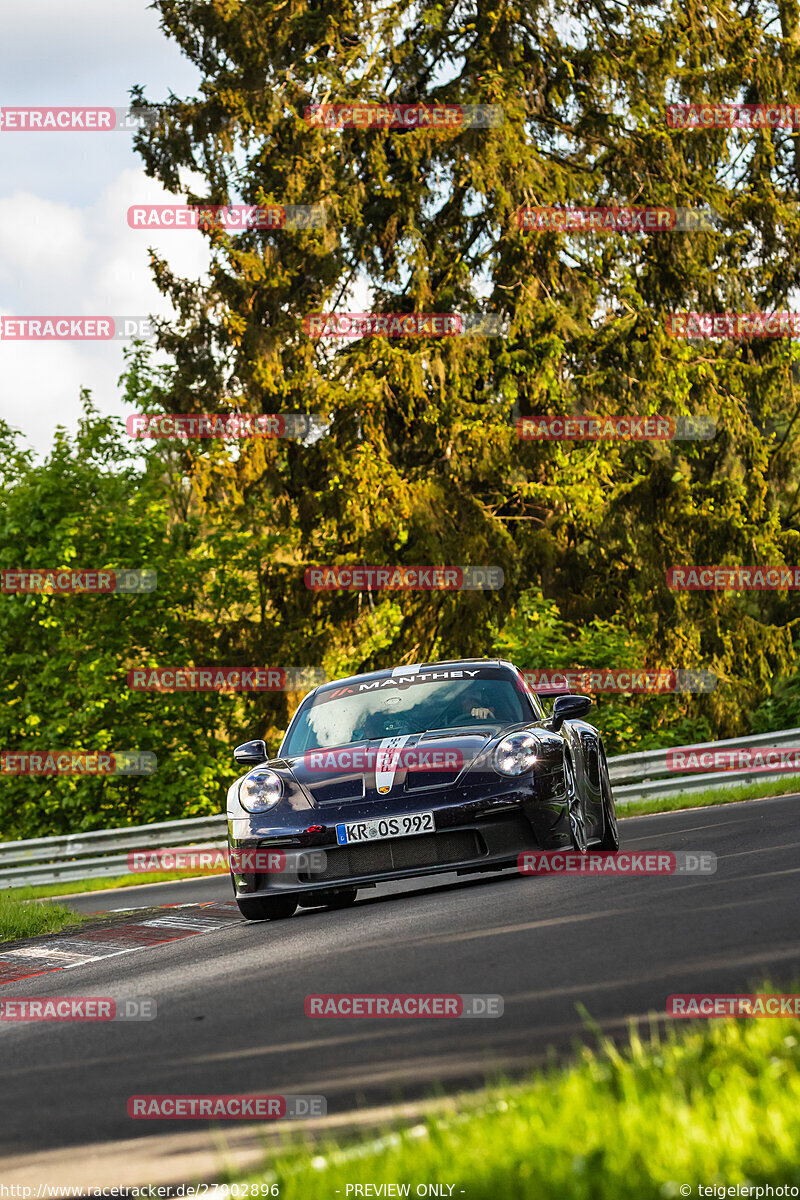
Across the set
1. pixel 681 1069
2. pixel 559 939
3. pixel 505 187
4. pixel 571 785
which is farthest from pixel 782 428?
pixel 681 1069

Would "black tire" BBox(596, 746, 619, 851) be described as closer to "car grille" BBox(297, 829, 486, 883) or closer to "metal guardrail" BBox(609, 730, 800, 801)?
"car grille" BBox(297, 829, 486, 883)

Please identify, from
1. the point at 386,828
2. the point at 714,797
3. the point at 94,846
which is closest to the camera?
the point at 386,828

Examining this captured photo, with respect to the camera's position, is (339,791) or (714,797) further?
(714,797)

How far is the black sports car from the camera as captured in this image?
8.77 meters

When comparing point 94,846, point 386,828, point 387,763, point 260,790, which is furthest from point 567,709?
point 94,846

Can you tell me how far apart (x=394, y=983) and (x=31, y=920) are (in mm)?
6467

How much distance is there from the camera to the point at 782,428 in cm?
2888

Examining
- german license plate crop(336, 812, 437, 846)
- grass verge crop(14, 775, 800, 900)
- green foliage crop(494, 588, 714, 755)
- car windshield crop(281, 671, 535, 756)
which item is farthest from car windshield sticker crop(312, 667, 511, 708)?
green foliage crop(494, 588, 714, 755)

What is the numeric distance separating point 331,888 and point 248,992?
7.69 ft

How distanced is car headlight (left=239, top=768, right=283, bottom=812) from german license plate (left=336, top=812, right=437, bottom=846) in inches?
23.5

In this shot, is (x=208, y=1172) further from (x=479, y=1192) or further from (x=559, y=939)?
(x=559, y=939)

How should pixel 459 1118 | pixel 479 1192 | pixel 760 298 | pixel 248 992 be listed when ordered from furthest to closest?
pixel 760 298, pixel 248 992, pixel 459 1118, pixel 479 1192

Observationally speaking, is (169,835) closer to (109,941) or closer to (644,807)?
(644,807)

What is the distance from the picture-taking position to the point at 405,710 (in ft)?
33.0
